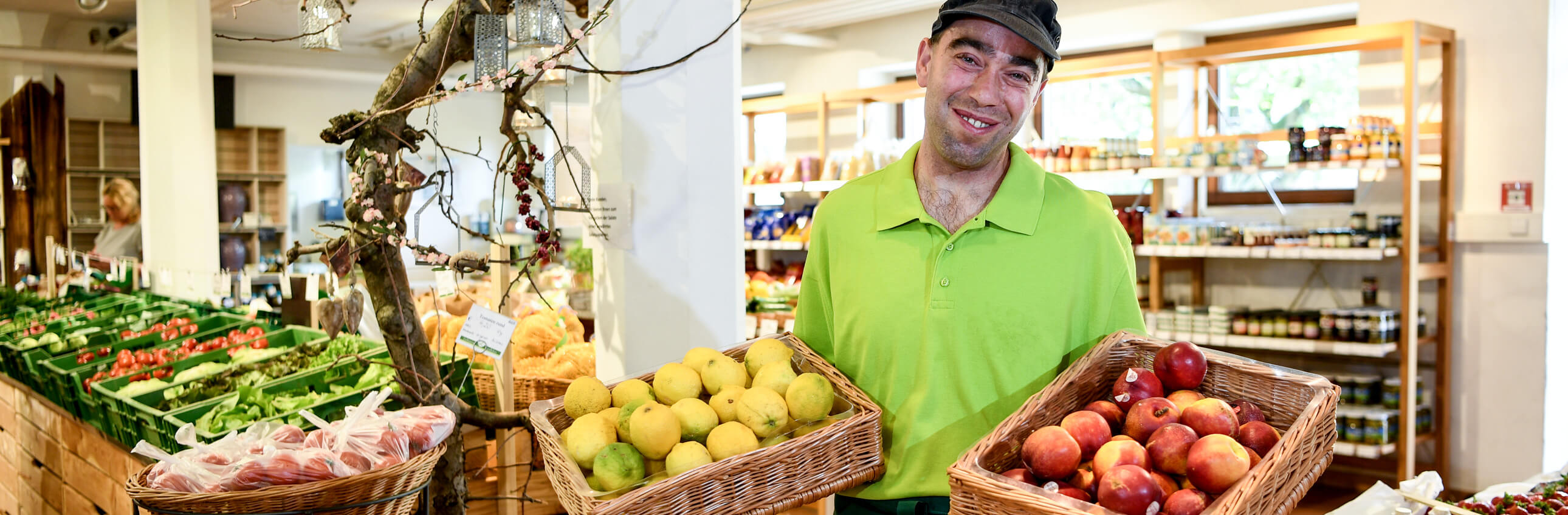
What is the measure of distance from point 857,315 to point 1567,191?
15.4ft

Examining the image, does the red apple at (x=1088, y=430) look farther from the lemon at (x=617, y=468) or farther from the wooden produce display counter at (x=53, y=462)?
the wooden produce display counter at (x=53, y=462)

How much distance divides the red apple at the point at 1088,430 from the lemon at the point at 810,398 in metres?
0.37

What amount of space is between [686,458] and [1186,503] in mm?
684

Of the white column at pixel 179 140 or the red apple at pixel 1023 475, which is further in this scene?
the white column at pixel 179 140

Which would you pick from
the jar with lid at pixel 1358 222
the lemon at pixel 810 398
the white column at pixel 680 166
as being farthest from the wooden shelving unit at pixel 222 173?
the lemon at pixel 810 398

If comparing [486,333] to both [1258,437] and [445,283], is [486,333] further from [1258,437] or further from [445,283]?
[1258,437]

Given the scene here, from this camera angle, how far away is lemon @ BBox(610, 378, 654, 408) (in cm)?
177

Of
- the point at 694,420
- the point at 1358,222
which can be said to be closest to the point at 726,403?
the point at 694,420

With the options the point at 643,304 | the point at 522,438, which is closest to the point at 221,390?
the point at 522,438

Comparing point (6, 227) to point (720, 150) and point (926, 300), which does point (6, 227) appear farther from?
point (926, 300)

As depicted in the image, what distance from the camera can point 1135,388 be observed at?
62.8 inches

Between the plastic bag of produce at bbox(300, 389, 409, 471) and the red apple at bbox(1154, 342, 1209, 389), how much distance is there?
4.62ft

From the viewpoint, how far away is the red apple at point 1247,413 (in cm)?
153

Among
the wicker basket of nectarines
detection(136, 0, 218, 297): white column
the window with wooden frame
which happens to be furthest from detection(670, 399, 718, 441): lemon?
detection(136, 0, 218, 297): white column
